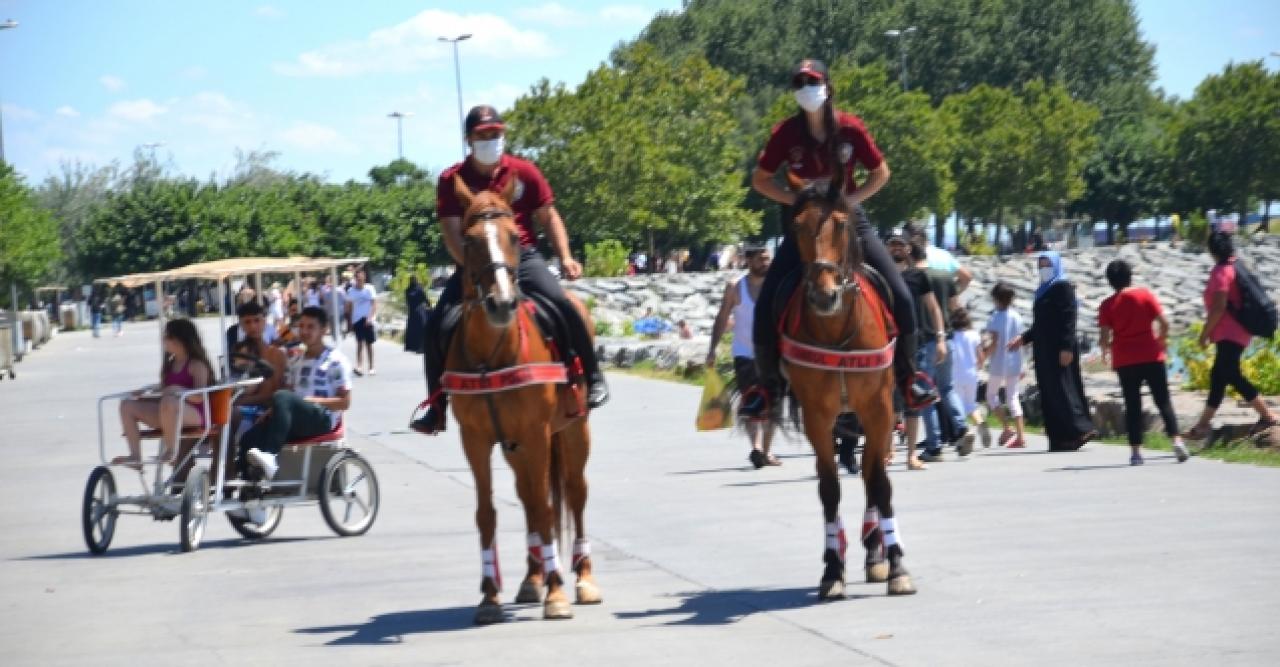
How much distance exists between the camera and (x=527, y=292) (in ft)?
34.8

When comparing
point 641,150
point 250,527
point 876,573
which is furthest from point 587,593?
point 641,150

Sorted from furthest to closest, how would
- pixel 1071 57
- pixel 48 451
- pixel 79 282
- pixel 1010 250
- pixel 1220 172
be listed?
pixel 79 282 < pixel 1071 57 < pixel 1010 250 < pixel 1220 172 < pixel 48 451

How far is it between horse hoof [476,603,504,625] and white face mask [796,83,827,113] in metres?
3.24

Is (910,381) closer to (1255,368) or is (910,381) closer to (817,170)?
(817,170)

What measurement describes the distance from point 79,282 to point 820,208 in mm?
116908

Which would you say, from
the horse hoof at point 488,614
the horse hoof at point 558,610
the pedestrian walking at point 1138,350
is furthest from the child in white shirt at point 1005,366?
the horse hoof at point 488,614

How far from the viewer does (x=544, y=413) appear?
A: 10.3 m

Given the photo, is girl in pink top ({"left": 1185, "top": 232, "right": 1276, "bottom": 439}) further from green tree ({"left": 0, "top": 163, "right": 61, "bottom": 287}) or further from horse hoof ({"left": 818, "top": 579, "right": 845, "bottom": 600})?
green tree ({"left": 0, "top": 163, "right": 61, "bottom": 287})

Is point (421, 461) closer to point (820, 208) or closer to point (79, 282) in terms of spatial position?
point (820, 208)

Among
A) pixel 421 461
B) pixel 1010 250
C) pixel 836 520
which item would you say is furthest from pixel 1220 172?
pixel 836 520

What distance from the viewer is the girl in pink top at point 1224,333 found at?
17.3 metres

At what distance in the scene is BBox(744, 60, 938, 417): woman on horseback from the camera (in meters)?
10.9

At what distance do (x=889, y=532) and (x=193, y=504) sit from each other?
5657mm

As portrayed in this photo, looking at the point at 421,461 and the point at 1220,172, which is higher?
the point at 1220,172
